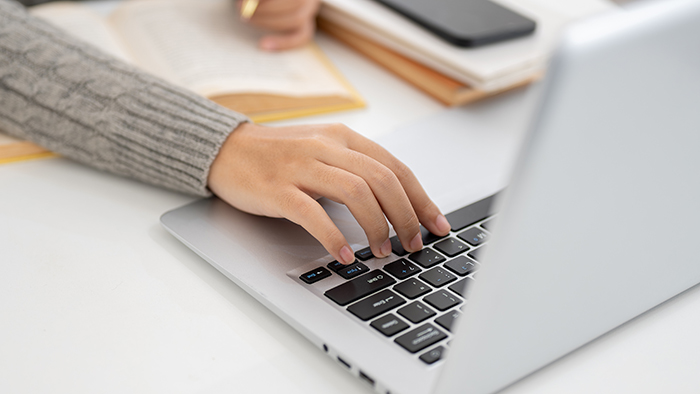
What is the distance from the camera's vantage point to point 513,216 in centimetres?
26

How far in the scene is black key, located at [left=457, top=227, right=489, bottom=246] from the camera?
493 millimetres

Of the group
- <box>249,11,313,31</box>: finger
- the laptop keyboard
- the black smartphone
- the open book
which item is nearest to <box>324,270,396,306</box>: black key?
the laptop keyboard

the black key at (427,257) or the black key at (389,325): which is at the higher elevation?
the black key at (427,257)

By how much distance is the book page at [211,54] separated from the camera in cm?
71

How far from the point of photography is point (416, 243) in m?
0.48

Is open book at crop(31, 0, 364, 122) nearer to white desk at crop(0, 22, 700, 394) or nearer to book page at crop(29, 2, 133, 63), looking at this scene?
book page at crop(29, 2, 133, 63)

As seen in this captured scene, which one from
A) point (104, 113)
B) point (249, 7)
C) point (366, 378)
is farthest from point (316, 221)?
point (249, 7)

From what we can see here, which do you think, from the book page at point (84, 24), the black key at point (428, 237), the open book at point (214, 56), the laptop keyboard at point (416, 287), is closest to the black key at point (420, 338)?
the laptop keyboard at point (416, 287)

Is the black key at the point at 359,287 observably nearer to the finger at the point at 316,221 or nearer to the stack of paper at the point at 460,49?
the finger at the point at 316,221

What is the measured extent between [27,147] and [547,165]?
0.56 m

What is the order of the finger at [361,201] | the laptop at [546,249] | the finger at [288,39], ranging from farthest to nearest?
the finger at [288,39] < the finger at [361,201] < the laptop at [546,249]

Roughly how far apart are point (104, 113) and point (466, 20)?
0.47m

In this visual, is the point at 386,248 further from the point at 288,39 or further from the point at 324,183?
the point at 288,39

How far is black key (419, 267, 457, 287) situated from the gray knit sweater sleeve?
0.75 feet
